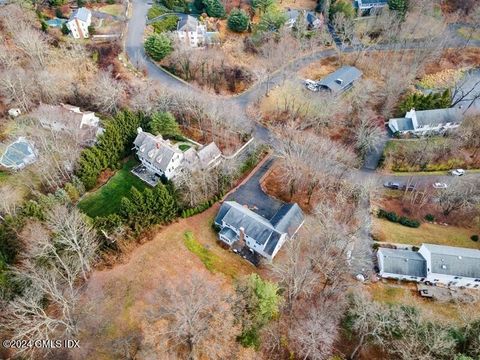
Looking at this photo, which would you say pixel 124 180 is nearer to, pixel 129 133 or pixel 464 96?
pixel 129 133

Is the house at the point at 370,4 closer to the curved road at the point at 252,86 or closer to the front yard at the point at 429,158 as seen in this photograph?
the curved road at the point at 252,86

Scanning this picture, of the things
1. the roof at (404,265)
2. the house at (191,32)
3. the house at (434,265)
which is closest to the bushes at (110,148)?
the house at (191,32)

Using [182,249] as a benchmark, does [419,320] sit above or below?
above

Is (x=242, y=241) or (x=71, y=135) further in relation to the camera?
(x=71, y=135)

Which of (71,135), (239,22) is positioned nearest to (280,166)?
(71,135)

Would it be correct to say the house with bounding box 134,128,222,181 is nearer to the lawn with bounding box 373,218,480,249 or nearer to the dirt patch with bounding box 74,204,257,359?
the dirt patch with bounding box 74,204,257,359

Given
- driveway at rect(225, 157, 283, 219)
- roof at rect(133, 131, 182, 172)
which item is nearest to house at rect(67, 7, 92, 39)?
roof at rect(133, 131, 182, 172)
